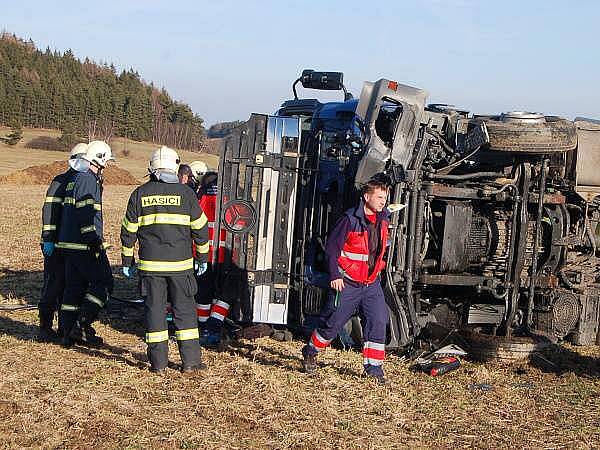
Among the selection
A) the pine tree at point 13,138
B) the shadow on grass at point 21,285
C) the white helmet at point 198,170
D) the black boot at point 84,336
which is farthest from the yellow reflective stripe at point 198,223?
the pine tree at point 13,138

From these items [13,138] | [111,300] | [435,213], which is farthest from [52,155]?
[435,213]

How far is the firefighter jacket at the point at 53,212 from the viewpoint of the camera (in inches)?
295

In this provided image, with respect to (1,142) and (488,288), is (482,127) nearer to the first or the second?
(488,288)

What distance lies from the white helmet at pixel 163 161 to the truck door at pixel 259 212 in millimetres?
1227

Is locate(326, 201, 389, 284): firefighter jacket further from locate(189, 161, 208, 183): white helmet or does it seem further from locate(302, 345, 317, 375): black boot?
locate(189, 161, 208, 183): white helmet

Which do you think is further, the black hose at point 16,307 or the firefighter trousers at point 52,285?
the black hose at point 16,307

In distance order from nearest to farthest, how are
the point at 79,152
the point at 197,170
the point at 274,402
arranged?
1. the point at 274,402
2. the point at 79,152
3. the point at 197,170

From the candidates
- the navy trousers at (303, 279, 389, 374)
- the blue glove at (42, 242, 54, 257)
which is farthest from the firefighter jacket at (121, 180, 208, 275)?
the blue glove at (42, 242, 54, 257)

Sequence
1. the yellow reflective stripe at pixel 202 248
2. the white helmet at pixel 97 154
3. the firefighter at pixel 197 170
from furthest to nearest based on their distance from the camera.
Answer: the firefighter at pixel 197 170
the white helmet at pixel 97 154
the yellow reflective stripe at pixel 202 248

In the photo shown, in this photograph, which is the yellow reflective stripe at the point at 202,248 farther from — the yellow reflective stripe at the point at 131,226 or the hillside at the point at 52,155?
the hillside at the point at 52,155

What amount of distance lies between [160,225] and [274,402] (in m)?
1.68

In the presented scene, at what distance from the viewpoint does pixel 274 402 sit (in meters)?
5.80

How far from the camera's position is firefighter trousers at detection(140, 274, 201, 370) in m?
6.38

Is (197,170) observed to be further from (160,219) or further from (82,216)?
(160,219)
